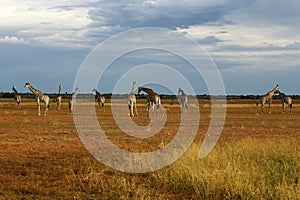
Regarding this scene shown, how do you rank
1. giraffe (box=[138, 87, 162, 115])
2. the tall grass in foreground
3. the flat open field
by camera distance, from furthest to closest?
giraffe (box=[138, 87, 162, 115]), the flat open field, the tall grass in foreground

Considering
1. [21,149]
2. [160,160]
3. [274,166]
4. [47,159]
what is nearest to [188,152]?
[160,160]

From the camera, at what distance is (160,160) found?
1327 cm

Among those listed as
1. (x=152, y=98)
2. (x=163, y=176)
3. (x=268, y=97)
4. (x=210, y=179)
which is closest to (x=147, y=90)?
(x=152, y=98)

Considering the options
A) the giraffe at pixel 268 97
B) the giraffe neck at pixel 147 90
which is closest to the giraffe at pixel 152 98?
the giraffe neck at pixel 147 90

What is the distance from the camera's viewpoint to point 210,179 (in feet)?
34.3

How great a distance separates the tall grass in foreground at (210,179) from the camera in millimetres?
9781

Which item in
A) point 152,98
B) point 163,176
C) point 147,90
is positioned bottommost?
point 163,176

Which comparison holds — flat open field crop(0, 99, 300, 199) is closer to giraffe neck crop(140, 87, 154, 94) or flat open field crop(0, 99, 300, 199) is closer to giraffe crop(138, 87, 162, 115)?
giraffe crop(138, 87, 162, 115)

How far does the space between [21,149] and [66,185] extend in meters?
5.82

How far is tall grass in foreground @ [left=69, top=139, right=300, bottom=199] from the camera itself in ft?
32.1

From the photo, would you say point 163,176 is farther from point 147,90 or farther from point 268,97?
point 268,97

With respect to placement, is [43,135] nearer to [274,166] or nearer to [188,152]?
[188,152]

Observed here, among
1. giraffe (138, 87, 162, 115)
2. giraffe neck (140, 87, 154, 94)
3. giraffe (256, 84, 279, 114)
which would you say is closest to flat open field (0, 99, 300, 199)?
giraffe (138, 87, 162, 115)

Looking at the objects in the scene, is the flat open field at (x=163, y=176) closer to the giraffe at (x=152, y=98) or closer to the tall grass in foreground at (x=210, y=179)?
the tall grass in foreground at (x=210, y=179)
